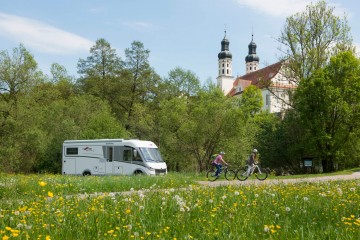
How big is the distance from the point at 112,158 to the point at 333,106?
17.5m

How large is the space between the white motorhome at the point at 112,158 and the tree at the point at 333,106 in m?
13.6

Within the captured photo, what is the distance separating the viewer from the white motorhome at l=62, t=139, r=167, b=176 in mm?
27812

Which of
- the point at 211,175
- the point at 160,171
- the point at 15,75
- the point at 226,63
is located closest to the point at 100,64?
the point at 15,75

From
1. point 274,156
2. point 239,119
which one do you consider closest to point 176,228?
point 239,119

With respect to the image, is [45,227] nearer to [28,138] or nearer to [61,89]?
[28,138]

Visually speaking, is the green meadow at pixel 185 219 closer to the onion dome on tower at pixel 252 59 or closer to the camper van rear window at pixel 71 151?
the camper van rear window at pixel 71 151

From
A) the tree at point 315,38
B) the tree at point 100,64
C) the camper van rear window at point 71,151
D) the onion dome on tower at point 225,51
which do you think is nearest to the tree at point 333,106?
the tree at point 315,38

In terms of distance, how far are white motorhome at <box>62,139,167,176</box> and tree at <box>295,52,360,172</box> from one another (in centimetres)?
1360

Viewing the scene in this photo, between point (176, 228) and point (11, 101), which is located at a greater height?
point (11, 101)

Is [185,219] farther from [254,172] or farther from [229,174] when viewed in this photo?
[229,174]

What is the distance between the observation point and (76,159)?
101 ft

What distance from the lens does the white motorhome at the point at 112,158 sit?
2781 centimetres

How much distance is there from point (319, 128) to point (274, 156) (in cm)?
652

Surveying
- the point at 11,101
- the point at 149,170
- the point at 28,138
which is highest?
the point at 11,101
